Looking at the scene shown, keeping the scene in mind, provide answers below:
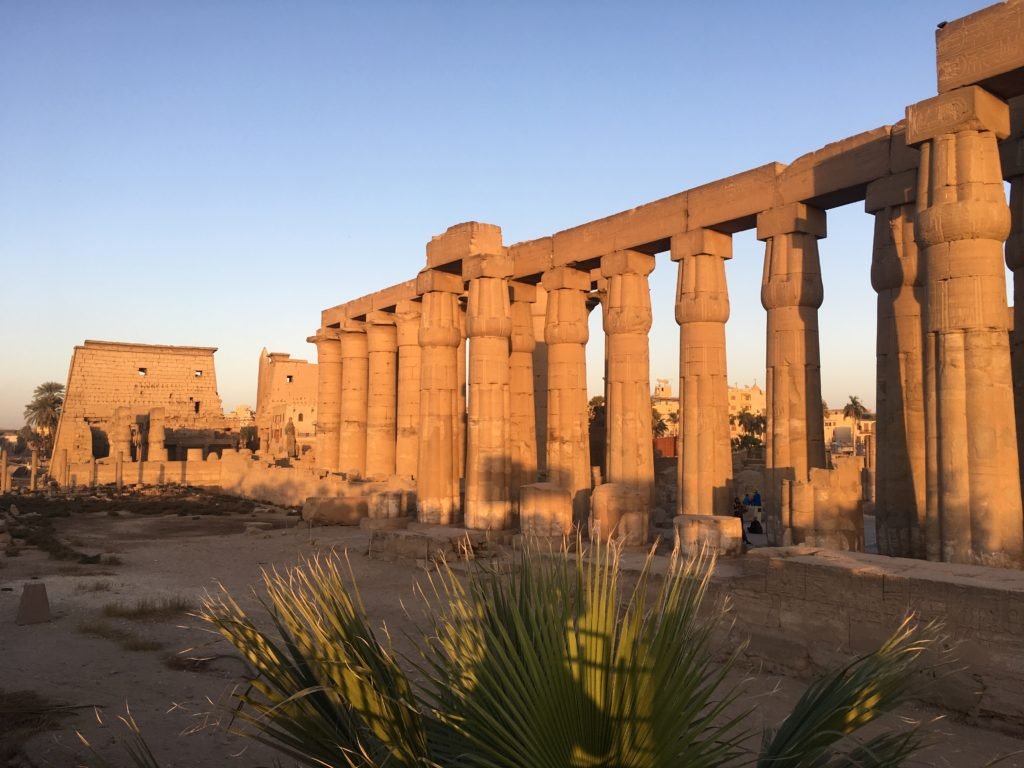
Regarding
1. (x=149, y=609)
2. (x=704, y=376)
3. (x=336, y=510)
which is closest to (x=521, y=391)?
(x=336, y=510)

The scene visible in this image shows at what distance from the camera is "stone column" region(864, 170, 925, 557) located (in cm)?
1258

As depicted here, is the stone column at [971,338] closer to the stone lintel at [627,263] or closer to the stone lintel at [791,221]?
the stone lintel at [791,221]

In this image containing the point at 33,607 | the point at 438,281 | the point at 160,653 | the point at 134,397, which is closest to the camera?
the point at 160,653

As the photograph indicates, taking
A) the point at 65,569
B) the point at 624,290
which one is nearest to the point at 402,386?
the point at 624,290

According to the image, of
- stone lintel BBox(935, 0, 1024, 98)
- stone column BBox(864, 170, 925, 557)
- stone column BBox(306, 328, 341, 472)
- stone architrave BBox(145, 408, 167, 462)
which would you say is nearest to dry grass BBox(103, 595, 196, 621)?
stone column BBox(864, 170, 925, 557)

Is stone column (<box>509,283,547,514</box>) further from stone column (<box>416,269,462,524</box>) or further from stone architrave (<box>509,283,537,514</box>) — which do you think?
stone column (<box>416,269,462,524</box>)

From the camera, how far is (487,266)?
1752 centimetres

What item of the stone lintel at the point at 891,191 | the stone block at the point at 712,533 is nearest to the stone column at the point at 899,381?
the stone lintel at the point at 891,191

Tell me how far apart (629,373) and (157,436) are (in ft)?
96.0

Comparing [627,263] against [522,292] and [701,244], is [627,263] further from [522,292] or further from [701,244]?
[522,292]

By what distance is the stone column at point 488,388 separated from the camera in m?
17.7

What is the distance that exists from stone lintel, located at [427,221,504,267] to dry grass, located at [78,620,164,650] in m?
10.6

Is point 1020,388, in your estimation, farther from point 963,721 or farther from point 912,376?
point 963,721

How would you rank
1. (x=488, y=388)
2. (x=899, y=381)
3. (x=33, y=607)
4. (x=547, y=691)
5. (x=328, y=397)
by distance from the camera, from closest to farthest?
1. (x=547, y=691)
2. (x=33, y=607)
3. (x=899, y=381)
4. (x=488, y=388)
5. (x=328, y=397)
